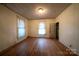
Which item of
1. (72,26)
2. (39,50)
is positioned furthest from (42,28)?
(72,26)

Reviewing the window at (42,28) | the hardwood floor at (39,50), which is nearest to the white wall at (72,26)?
the hardwood floor at (39,50)

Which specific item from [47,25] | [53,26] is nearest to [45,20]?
[47,25]

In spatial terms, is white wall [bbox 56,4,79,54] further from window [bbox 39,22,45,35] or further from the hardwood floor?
window [bbox 39,22,45,35]

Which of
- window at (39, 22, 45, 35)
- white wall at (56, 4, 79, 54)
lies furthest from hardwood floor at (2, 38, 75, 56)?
window at (39, 22, 45, 35)

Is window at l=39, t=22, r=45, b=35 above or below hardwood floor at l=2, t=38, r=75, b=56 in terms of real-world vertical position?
above

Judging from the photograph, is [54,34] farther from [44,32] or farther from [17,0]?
[17,0]

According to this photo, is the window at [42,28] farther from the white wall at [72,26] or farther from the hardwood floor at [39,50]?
the white wall at [72,26]

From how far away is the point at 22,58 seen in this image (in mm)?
1407

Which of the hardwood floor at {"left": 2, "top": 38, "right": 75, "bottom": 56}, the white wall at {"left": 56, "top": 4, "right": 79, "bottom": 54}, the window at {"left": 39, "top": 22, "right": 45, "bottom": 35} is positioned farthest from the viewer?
the window at {"left": 39, "top": 22, "right": 45, "bottom": 35}

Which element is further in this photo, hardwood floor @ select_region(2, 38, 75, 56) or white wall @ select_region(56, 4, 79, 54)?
hardwood floor @ select_region(2, 38, 75, 56)

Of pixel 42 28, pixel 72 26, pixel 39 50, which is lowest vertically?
pixel 39 50

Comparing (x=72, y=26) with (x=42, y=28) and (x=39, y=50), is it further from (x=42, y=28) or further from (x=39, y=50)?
(x=42, y=28)

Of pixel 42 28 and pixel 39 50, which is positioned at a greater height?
pixel 42 28

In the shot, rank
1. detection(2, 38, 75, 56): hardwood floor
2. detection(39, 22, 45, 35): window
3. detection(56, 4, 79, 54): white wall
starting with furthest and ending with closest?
detection(39, 22, 45, 35): window < detection(2, 38, 75, 56): hardwood floor < detection(56, 4, 79, 54): white wall
